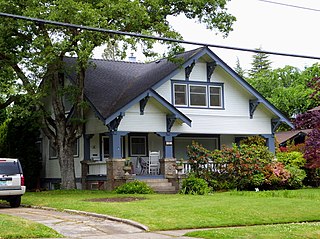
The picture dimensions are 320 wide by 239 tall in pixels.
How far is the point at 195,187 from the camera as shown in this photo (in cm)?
2570

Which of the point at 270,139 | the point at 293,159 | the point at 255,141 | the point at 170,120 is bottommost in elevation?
the point at 293,159

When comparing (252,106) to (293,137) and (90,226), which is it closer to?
(293,137)

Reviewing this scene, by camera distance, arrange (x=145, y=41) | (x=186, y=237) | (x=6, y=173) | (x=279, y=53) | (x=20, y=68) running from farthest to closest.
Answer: (x=20, y=68)
(x=145, y=41)
(x=6, y=173)
(x=279, y=53)
(x=186, y=237)

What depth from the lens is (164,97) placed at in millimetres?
30547

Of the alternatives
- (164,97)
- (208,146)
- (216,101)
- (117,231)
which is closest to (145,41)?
(164,97)

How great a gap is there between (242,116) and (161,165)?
20.9 ft

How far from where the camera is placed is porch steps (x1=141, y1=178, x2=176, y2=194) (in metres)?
27.6

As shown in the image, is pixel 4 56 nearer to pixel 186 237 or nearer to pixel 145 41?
pixel 145 41

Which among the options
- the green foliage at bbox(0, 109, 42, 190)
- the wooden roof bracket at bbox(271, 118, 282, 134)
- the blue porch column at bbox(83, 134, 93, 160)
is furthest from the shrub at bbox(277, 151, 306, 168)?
the green foliage at bbox(0, 109, 42, 190)

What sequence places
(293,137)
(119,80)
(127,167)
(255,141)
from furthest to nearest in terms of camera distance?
(293,137)
(255,141)
(119,80)
(127,167)

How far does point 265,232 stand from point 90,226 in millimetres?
4696

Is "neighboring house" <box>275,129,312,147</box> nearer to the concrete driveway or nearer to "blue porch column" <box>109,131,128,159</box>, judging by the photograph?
"blue porch column" <box>109,131,128,159</box>

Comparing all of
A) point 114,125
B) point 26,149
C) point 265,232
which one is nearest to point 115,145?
point 114,125

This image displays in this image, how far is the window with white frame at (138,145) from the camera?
31516mm
